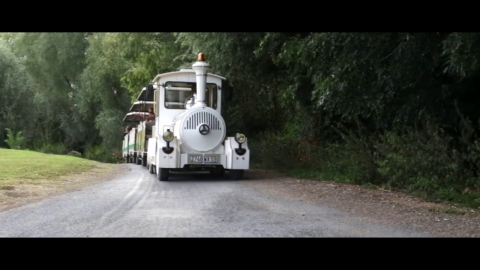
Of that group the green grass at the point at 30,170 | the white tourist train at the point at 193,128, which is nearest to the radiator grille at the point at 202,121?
the white tourist train at the point at 193,128

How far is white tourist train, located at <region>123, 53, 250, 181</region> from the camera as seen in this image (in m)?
16.4

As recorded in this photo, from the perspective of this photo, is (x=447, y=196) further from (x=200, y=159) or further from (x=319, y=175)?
(x=200, y=159)

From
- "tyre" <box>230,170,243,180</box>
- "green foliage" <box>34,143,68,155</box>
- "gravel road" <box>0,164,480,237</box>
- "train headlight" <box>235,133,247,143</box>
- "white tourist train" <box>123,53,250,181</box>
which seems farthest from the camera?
"green foliage" <box>34,143,68,155</box>

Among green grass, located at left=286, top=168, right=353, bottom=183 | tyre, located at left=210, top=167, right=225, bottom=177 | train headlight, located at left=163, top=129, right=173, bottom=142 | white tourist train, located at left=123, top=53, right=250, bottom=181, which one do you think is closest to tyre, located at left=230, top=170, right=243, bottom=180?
white tourist train, located at left=123, top=53, right=250, bottom=181

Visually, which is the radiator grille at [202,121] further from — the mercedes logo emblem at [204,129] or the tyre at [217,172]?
the tyre at [217,172]

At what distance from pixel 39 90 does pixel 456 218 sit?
42.4 meters

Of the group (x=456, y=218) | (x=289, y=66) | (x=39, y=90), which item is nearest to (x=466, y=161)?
(x=456, y=218)

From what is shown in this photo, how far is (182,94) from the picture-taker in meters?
18.6

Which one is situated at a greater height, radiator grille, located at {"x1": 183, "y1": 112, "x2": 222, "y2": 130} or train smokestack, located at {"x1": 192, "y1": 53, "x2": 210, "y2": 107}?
train smokestack, located at {"x1": 192, "y1": 53, "x2": 210, "y2": 107}

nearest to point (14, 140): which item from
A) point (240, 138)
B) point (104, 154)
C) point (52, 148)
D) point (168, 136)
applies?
point (52, 148)

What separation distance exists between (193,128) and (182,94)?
2.49m

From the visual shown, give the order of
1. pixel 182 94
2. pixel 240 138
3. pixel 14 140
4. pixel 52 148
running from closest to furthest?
pixel 240 138
pixel 182 94
pixel 14 140
pixel 52 148

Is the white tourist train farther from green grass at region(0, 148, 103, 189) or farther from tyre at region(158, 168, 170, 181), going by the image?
green grass at region(0, 148, 103, 189)
